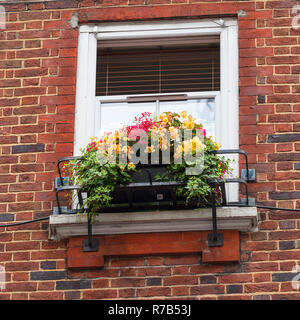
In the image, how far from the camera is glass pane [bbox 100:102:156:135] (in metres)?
9.49

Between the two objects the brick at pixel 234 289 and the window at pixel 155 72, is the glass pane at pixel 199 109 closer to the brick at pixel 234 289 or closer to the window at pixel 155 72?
the window at pixel 155 72

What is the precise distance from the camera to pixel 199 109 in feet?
31.1

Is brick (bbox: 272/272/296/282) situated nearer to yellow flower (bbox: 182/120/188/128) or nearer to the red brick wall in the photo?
the red brick wall

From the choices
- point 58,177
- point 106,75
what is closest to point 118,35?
point 106,75

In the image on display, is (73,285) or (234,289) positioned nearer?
(234,289)

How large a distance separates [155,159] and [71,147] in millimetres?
1123

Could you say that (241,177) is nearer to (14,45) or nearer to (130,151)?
(130,151)

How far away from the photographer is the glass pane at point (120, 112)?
9492 millimetres

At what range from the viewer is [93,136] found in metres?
9.24

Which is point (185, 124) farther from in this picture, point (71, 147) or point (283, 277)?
point (283, 277)

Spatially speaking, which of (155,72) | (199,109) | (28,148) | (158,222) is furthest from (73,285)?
(155,72)

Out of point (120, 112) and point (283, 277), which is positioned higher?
point (120, 112)

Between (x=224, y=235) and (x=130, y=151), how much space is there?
43.9 inches

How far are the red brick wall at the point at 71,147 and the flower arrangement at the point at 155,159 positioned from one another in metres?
0.59
